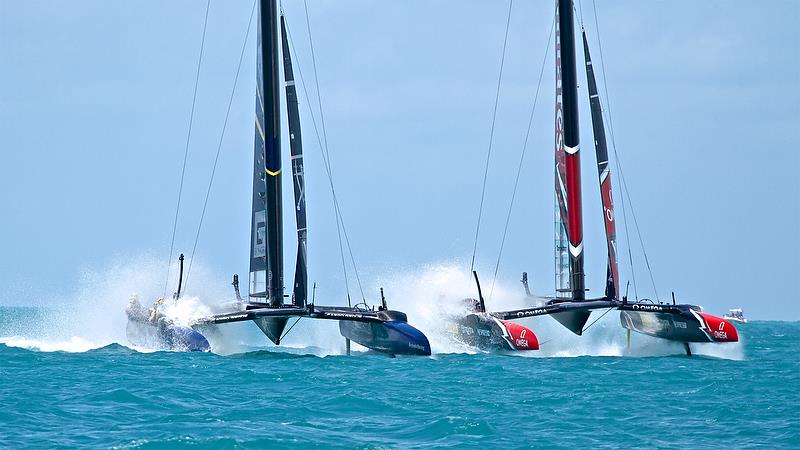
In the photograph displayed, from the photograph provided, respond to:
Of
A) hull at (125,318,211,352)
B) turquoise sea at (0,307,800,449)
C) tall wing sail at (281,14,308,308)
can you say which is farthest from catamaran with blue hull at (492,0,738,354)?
hull at (125,318,211,352)

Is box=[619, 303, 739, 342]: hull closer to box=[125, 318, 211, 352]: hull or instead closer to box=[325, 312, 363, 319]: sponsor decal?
box=[325, 312, 363, 319]: sponsor decal

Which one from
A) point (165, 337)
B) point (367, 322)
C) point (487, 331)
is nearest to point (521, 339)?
point (487, 331)

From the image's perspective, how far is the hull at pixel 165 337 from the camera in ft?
76.0

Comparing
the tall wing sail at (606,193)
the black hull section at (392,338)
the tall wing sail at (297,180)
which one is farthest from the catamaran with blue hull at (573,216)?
the tall wing sail at (297,180)

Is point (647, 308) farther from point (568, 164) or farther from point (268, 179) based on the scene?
point (268, 179)

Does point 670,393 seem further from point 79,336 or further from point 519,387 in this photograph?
point 79,336

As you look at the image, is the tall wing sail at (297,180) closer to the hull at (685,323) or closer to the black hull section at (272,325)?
the black hull section at (272,325)

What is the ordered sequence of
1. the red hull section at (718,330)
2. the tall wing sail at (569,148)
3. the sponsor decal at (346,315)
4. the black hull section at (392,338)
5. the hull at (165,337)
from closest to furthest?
the black hull section at (392,338) → the sponsor decal at (346,315) → the red hull section at (718,330) → the hull at (165,337) → the tall wing sail at (569,148)

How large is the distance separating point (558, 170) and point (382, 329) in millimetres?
5347

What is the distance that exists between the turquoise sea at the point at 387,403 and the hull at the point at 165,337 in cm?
47

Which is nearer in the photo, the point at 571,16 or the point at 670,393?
the point at 670,393

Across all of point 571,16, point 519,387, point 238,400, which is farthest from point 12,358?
point 571,16

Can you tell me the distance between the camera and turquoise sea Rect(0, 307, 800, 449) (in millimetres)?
13094

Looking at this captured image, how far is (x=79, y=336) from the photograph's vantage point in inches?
1112
